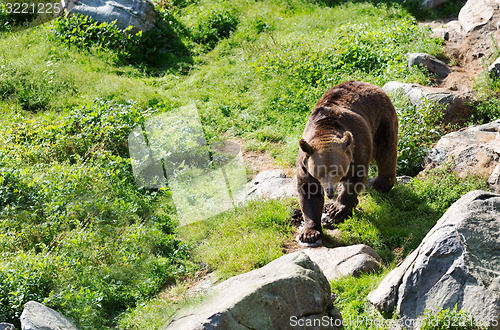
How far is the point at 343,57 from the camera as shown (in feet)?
38.5

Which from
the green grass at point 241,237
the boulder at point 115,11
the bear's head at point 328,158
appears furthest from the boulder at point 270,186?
the boulder at point 115,11

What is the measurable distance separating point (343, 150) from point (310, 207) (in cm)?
100

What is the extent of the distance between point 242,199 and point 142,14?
762 cm

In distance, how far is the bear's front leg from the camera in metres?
6.76

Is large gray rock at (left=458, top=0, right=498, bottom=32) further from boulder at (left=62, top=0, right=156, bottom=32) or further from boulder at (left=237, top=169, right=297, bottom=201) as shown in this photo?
boulder at (left=62, top=0, right=156, bottom=32)

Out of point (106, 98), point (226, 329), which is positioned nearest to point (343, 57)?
point (106, 98)

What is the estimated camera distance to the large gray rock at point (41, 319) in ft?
15.1

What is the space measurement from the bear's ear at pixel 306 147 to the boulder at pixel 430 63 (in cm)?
549

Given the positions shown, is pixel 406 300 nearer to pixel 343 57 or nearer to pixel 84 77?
pixel 343 57

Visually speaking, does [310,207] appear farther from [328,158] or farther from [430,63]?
[430,63]

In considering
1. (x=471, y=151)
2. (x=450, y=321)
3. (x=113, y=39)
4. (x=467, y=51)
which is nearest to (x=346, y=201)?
(x=471, y=151)

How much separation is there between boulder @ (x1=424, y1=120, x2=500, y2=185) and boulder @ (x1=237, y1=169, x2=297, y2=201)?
2342 mm

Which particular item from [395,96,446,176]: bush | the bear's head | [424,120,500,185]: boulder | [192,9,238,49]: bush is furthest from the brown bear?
[192,9,238,49]: bush

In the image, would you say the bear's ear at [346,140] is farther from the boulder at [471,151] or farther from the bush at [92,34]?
the bush at [92,34]
